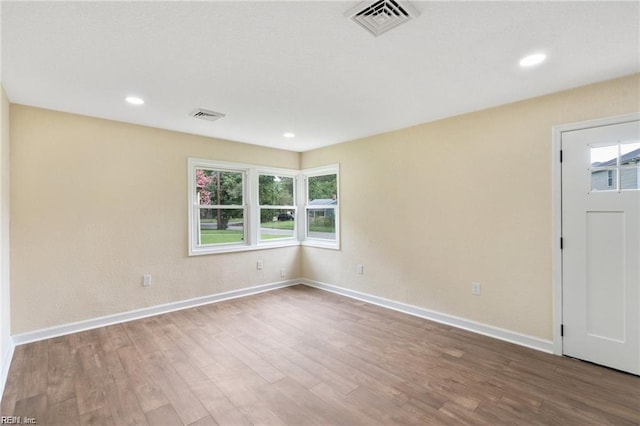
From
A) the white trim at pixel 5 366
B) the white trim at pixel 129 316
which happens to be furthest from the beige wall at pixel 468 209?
the white trim at pixel 5 366

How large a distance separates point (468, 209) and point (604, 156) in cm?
120

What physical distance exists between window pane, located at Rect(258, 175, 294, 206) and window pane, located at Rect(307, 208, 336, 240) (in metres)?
0.48

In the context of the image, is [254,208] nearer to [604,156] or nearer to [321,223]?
[321,223]

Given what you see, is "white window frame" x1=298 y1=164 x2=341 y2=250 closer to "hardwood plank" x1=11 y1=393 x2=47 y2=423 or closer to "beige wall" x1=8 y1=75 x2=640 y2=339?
"beige wall" x1=8 y1=75 x2=640 y2=339

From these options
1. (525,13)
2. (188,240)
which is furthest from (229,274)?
(525,13)

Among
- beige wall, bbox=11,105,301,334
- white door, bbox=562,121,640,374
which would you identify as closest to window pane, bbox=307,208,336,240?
beige wall, bbox=11,105,301,334

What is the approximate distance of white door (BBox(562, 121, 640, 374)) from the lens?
2.43 meters

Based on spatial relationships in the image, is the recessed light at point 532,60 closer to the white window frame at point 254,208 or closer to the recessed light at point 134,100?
the white window frame at point 254,208

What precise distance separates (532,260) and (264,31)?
122 inches

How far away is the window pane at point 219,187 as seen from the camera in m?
4.45

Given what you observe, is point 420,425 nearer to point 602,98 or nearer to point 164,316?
point 602,98

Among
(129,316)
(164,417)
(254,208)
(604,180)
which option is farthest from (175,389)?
(604,180)

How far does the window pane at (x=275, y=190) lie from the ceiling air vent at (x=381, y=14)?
3.67 m

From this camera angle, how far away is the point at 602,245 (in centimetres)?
256
